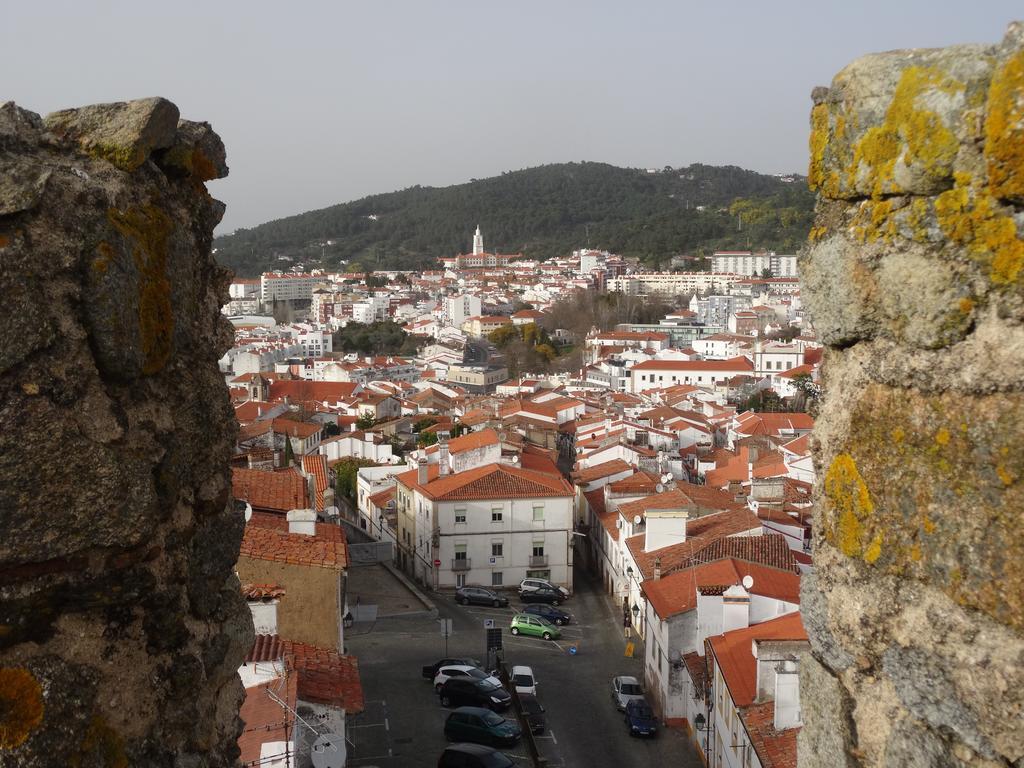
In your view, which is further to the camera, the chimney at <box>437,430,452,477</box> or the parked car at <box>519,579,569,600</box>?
the chimney at <box>437,430,452,477</box>

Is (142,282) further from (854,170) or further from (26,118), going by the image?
(854,170)

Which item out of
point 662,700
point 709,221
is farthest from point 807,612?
point 709,221

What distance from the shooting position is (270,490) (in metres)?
16.9

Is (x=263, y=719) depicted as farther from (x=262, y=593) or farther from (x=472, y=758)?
(x=472, y=758)

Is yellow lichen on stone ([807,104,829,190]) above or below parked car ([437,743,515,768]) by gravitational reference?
above

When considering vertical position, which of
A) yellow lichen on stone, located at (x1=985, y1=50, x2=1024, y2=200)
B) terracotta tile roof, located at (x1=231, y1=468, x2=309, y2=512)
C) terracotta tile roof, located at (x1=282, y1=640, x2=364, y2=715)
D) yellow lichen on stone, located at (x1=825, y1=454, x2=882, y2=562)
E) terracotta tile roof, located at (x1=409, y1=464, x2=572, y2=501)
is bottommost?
terracotta tile roof, located at (x1=409, y1=464, x2=572, y2=501)

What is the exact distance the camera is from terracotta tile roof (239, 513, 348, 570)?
12.6 metres

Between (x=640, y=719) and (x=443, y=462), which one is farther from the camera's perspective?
(x=443, y=462)

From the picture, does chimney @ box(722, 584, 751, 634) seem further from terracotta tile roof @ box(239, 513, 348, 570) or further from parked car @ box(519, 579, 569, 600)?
parked car @ box(519, 579, 569, 600)

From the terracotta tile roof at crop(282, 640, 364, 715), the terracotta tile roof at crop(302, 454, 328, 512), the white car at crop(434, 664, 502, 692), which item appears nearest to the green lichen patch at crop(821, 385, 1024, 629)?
the terracotta tile roof at crop(282, 640, 364, 715)

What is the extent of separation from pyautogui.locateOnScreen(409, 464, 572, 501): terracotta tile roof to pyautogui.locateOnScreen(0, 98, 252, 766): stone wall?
2241cm

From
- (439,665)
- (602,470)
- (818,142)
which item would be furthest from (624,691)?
(818,142)

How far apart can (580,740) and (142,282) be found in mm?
14766

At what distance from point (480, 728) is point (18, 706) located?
46.0 feet
